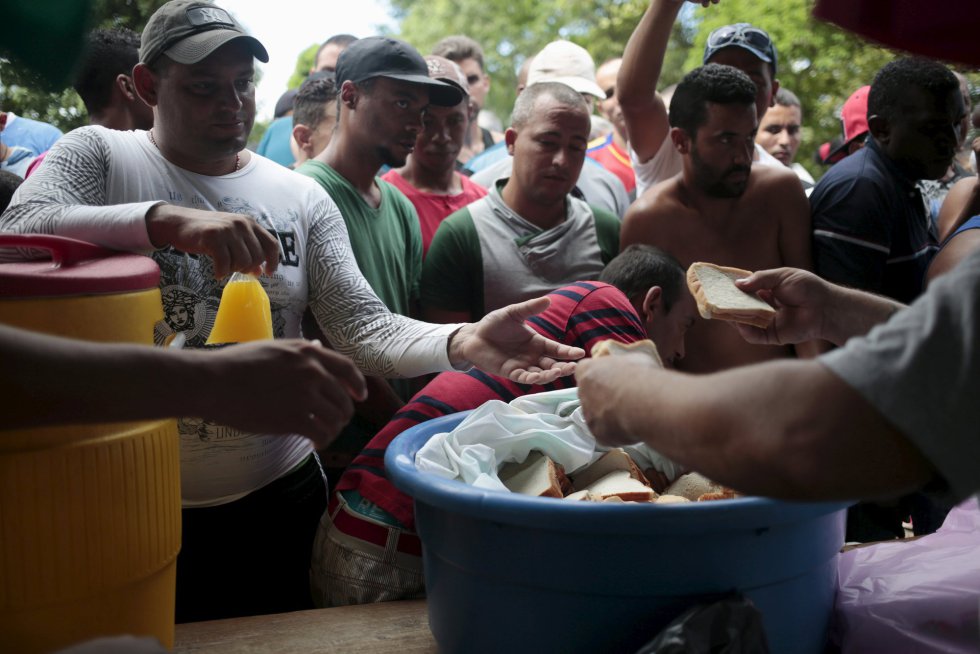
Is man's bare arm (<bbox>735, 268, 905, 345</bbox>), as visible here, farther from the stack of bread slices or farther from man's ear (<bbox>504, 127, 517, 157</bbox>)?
man's ear (<bbox>504, 127, 517, 157</bbox>)

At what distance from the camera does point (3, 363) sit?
40.5 inches

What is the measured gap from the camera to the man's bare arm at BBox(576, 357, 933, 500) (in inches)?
38.1

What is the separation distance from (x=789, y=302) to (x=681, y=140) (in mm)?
1108

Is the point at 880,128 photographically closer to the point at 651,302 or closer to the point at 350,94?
the point at 651,302

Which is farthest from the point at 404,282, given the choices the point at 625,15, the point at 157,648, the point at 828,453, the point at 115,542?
the point at 625,15

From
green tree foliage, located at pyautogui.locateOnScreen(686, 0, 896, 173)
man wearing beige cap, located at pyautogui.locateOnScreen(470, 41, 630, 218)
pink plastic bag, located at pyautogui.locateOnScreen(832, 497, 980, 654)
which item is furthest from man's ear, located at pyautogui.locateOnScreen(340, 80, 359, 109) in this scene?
green tree foliage, located at pyautogui.locateOnScreen(686, 0, 896, 173)

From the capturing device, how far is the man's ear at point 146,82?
2.09m

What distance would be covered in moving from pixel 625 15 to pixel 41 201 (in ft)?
44.8

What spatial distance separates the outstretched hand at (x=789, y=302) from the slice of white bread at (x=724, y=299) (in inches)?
1.5

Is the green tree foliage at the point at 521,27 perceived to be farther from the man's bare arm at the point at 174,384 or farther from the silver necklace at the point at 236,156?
the man's bare arm at the point at 174,384

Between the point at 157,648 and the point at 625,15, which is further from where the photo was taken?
the point at 625,15

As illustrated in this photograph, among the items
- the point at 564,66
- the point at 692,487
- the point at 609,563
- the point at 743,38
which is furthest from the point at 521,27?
the point at 609,563

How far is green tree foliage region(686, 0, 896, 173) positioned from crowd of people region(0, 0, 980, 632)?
6.59 m

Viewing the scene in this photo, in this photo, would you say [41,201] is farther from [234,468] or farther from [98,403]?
[98,403]
